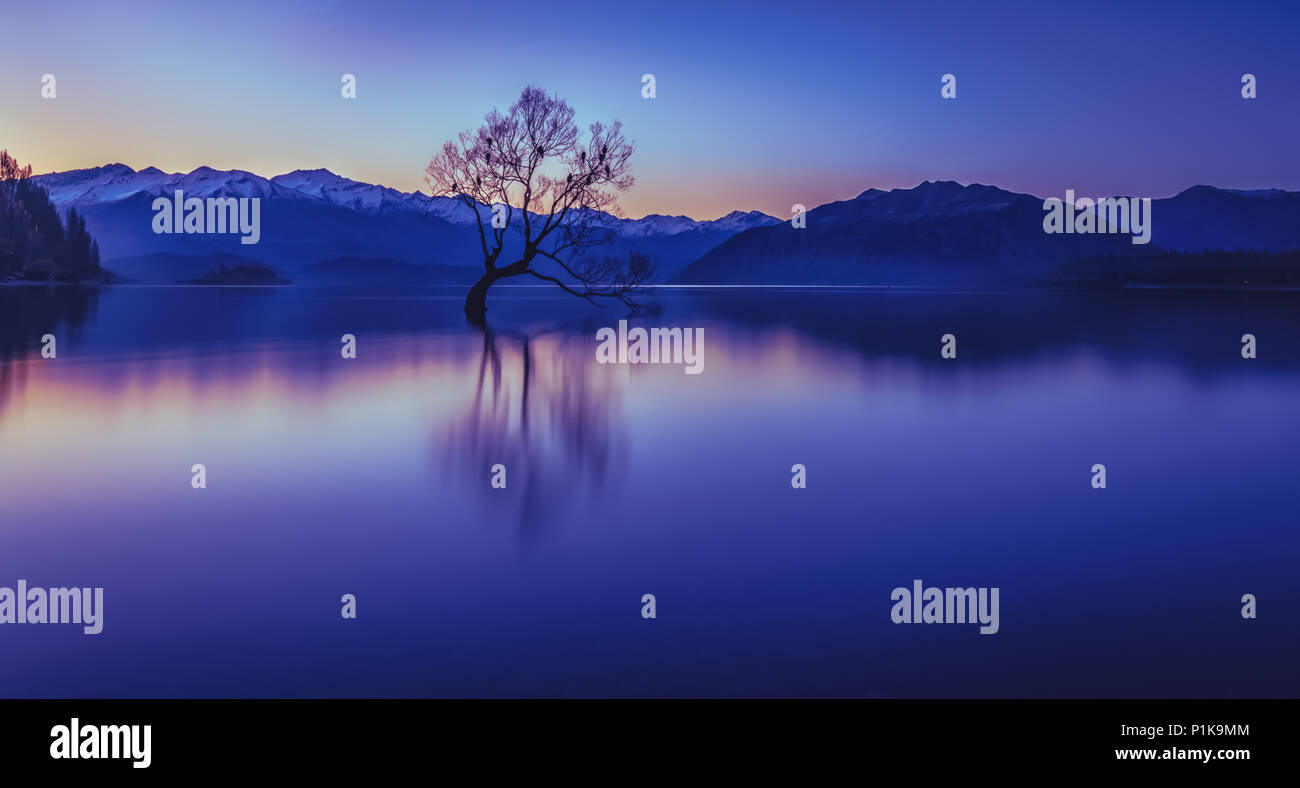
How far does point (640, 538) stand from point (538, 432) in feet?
16.3

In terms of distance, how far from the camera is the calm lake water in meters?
4.98

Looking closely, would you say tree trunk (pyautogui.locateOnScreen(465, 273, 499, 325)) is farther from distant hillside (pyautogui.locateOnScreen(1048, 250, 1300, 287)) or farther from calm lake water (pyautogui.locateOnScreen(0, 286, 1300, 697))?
distant hillside (pyautogui.locateOnScreen(1048, 250, 1300, 287))

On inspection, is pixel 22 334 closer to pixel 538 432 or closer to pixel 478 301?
pixel 478 301

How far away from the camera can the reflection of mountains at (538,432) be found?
8898mm

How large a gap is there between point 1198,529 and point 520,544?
20.6ft

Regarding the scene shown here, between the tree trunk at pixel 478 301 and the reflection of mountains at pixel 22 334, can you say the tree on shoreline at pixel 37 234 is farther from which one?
the tree trunk at pixel 478 301

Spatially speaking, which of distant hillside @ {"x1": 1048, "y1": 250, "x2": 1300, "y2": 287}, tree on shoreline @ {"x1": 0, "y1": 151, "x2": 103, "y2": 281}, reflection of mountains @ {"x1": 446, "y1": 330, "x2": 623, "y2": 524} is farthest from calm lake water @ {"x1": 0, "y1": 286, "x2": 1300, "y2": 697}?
→ distant hillside @ {"x1": 1048, "y1": 250, "x2": 1300, "y2": 287}

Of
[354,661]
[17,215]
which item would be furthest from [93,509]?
[17,215]

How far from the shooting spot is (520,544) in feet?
22.9

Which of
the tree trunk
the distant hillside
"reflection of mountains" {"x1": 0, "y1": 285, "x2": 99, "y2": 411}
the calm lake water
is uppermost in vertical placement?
the distant hillside

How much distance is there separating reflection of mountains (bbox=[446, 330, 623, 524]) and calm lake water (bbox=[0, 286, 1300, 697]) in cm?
9

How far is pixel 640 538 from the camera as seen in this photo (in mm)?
7219

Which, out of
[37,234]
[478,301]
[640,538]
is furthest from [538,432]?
[37,234]
